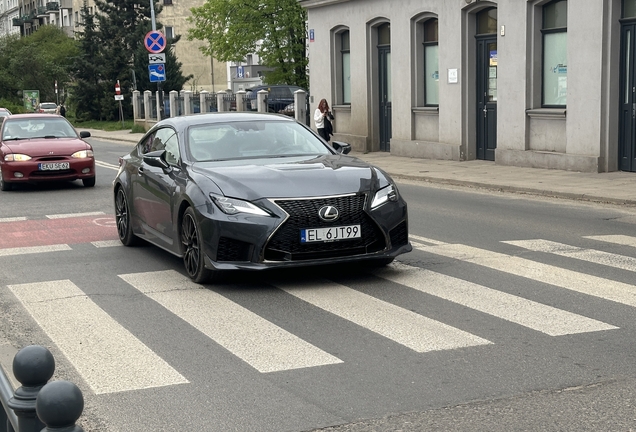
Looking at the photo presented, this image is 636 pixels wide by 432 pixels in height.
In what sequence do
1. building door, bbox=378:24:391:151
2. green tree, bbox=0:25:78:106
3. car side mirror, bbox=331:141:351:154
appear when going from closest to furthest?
1. car side mirror, bbox=331:141:351:154
2. building door, bbox=378:24:391:151
3. green tree, bbox=0:25:78:106

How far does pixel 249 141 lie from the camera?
1009 cm

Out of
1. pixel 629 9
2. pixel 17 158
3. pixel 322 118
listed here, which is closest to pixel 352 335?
pixel 17 158

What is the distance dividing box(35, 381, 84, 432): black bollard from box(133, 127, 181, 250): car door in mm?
6879

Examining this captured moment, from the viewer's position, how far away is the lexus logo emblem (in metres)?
8.46

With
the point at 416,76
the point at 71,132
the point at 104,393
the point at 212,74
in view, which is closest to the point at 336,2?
the point at 416,76

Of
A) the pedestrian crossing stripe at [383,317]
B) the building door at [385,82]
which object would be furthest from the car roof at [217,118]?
the building door at [385,82]

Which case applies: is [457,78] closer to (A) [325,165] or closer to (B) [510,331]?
(A) [325,165]

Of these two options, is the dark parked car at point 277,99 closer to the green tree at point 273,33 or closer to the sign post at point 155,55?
the sign post at point 155,55

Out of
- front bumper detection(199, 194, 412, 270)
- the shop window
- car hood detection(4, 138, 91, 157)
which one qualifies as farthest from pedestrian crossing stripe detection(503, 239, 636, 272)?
car hood detection(4, 138, 91, 157)

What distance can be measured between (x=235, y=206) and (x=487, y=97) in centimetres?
1574

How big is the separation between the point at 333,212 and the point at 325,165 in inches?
34.2

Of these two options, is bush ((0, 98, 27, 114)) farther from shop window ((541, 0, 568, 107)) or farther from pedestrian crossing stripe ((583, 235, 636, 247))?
pedestrian crossing stripe ((583, 235, 636, 247))

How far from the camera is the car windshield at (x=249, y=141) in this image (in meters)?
9.90

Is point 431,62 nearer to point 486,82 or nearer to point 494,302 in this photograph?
point 486,82
